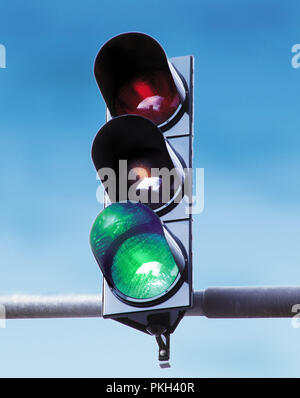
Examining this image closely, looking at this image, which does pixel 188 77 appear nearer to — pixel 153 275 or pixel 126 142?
pixel 126 142

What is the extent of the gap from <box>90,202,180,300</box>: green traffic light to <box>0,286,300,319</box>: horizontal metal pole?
364 millimetres

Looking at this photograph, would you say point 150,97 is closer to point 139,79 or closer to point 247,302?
point 139,79

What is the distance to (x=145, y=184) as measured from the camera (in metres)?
2.62

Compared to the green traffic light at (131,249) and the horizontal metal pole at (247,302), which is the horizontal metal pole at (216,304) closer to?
the horizontal metal pole at (247,302)

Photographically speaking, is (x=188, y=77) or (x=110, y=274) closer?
(x=110, y=274)

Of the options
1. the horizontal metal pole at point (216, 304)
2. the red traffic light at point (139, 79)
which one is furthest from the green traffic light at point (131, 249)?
the red traffic light at point (139, 79)

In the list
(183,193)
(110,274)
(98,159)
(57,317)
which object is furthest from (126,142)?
(57,317)

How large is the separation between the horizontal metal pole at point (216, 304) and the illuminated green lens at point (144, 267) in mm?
360

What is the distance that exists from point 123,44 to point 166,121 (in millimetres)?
399

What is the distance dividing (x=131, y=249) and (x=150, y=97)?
2.38 feet

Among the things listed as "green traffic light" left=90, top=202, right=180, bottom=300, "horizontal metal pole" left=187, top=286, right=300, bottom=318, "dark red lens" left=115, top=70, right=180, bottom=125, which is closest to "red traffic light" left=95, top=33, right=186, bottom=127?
"dark red lens" left=115, top=70, right=180, bottom=125

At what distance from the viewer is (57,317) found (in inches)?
116

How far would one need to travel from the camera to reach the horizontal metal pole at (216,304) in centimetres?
257

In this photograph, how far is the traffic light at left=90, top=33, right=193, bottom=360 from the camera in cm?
239
